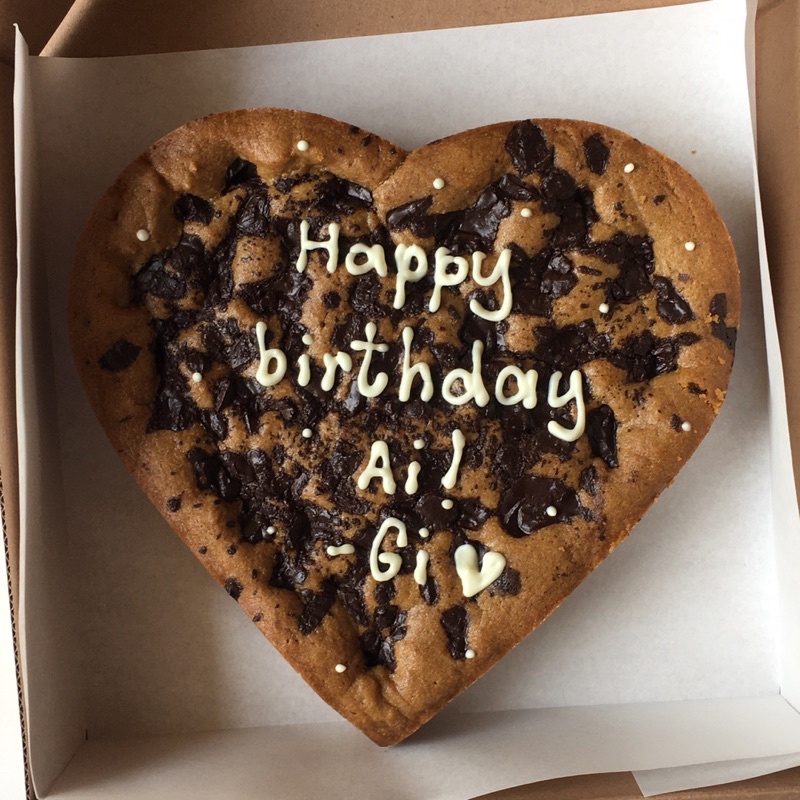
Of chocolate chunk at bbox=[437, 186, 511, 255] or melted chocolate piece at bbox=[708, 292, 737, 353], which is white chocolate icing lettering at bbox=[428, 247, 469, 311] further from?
melted chocolate piece at bbox=[708, 292, 737, 353]

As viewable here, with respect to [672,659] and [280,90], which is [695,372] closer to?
[672,659]

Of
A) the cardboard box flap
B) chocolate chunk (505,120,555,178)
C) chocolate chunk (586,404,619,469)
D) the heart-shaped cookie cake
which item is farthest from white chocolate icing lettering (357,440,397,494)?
the cardboard box flap

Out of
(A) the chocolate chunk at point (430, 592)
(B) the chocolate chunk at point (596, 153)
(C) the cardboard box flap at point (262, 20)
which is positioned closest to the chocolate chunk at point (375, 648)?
(A) the chocolate chunk at point (430, 592)

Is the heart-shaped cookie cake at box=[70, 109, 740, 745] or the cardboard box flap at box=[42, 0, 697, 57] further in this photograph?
the cardboard box flap at box=[42, 0, 697, 57]

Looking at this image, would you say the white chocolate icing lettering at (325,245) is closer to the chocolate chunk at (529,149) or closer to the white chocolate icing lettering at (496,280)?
the white chocolate icing lettering at (496,280)

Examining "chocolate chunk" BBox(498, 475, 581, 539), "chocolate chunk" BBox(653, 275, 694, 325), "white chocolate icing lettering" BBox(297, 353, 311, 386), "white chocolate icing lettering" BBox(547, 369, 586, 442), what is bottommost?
"chocolate chunk" BBox(498, 475, 581, 539)

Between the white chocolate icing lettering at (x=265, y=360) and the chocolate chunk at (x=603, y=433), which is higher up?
the white chocolate icing lettering at (x=265, y=360)

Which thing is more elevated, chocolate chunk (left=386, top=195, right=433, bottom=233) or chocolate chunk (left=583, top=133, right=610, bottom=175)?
chocolate chunk (left=583, top=133, right=610, bottom=175)

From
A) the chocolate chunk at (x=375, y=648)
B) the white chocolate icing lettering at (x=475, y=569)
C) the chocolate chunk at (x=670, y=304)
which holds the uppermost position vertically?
the chocolate chunk at (x=670, y=304)
